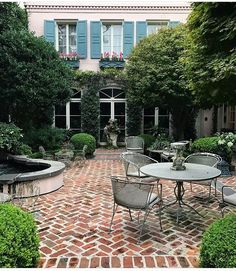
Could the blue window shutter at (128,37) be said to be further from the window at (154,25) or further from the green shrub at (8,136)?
the green shrub at (8,136)

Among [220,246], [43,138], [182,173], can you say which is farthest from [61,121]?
[220,246]

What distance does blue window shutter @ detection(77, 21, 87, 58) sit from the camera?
1284cm

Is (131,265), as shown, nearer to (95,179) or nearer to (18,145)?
(95,179)

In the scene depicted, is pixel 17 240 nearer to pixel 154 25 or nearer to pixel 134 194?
pixel 134 194

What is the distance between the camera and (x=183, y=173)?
13.8 feet

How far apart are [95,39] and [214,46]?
1051cm

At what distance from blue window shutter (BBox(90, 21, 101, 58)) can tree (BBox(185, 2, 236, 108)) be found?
9.74 m

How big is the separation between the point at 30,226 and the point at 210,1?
2.98 m

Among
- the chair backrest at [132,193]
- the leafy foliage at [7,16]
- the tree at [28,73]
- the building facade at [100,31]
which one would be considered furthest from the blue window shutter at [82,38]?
the chair backrest at [132,193]

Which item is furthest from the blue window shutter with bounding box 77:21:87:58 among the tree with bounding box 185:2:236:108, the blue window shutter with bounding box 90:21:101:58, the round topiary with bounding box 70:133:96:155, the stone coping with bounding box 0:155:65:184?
the tree with bounding box 185:2:236:108

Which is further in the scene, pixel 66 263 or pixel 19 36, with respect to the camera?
pixel 19 36

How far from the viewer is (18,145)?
7.47 meters

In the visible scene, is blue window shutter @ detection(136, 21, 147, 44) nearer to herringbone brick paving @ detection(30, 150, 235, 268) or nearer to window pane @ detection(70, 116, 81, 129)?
Answer: window pane @ detection(70, 116, 81, 129)

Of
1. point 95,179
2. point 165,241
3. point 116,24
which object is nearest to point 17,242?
point 165,241
